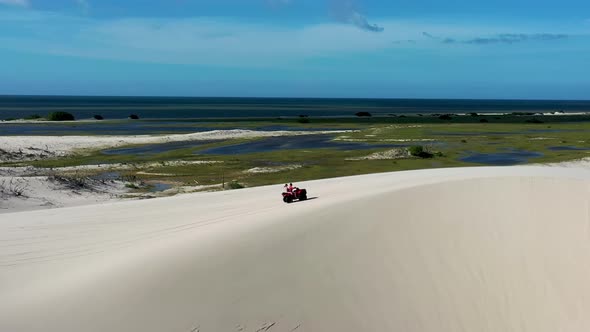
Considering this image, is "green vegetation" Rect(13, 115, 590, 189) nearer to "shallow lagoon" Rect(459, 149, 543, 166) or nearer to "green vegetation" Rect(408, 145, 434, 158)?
"green vegetation" Rect(408, 145, 434, 158)

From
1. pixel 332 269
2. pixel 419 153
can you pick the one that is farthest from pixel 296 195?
pixel 419 153

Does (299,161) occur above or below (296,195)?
below

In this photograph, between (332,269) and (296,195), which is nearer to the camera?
(332,269)

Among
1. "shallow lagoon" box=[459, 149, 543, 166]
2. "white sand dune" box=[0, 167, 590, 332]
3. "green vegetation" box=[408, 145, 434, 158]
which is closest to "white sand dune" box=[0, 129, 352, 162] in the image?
"green vegetation" box=[408, 145, 434, 158]

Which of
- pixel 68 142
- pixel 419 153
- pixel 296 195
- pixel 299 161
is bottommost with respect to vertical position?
pixel 68 142

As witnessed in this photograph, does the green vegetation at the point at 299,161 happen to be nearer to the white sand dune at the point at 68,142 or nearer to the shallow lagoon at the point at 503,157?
the shallow lagoon at the point at 503,157

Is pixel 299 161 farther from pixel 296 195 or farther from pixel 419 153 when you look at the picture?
pixel 296 195

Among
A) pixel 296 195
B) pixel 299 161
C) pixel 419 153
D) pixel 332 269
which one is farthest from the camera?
pixel 419 153

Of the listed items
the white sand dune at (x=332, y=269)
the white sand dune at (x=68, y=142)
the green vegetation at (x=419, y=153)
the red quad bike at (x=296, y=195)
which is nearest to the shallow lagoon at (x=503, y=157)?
the green vegetation at (x=419, y=153)

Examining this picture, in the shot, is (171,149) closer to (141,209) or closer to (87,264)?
(141,209)
